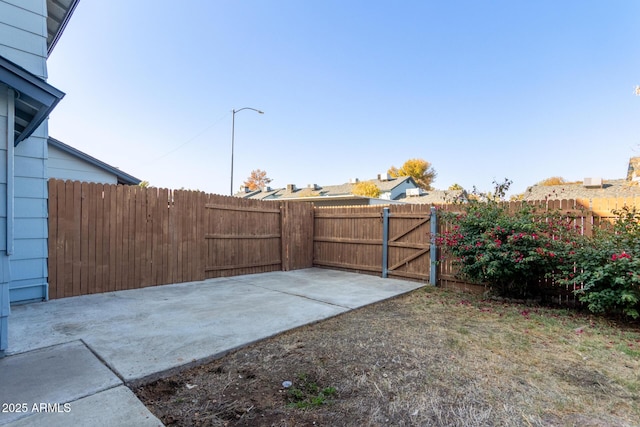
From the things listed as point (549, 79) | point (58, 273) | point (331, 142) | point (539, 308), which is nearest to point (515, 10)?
point (549, 79)

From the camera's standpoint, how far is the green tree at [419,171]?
37969 millimetres

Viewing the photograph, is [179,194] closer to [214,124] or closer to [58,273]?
[58,273]

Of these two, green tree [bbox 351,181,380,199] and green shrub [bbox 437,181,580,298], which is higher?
green tree [bbox 351,181,380,199]

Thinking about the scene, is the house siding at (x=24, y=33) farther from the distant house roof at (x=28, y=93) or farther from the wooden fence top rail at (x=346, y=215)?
the wooden fence top rail at (x=346, y=215)

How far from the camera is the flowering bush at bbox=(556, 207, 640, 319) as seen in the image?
3863 mm

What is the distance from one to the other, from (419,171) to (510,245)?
3462 centimetres

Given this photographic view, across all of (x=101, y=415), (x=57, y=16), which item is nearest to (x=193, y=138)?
(x=57, y=16)

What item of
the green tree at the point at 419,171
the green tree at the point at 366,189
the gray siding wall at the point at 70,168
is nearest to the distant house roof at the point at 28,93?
the gray siding wall at the point at 70,168

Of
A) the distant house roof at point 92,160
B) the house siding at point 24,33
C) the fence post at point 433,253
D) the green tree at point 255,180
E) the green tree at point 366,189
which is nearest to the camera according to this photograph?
the house siding at point 24,33

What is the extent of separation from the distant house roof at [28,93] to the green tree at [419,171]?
122ft

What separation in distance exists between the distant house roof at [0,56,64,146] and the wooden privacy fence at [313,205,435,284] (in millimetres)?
6358

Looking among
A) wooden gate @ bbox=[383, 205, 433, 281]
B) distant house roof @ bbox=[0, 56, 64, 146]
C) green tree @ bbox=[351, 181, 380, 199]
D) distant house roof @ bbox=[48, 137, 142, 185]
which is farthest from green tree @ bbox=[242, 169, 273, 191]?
distant house roof @ bbox=[0, 56, 64, 146]

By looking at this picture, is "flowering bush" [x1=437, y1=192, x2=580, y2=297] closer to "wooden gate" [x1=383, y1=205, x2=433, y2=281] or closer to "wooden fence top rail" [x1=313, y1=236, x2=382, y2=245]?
"wooden gate" [x1=383, y1=205, x2=433, y2=281]

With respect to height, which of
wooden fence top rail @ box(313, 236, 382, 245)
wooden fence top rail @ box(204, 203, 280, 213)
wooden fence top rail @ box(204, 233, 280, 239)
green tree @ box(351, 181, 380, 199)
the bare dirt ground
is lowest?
the bare dirt ground
